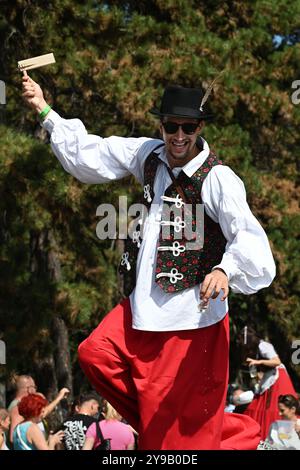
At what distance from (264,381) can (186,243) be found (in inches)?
191

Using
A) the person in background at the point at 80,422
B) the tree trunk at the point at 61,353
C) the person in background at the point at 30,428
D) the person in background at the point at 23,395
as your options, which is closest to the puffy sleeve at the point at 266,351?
the person in background at the point at 23,395

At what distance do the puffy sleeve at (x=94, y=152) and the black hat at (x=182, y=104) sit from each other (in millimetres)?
258

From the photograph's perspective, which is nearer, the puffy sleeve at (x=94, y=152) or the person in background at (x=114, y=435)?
the puffy sleeve at (x=94, y=152)

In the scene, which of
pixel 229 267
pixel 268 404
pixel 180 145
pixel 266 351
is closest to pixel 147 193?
pixel 180 145

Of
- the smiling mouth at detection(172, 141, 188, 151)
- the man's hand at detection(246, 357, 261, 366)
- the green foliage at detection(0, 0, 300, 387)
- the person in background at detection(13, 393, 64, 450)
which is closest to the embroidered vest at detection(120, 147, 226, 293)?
the smiling mouth at detection(172, 141, 188, 151)

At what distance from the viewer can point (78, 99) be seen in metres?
12.1

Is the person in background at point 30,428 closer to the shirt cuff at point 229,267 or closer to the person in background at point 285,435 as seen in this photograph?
the person in background at point 285,435

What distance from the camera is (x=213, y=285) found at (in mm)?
4434

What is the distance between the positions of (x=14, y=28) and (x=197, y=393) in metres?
7.47

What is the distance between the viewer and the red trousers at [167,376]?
16.0 ft

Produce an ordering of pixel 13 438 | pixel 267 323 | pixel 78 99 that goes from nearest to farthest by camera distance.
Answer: pixel 13 438, pixel 78 99, pixel 267 323

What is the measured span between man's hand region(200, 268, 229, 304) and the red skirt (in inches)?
196
